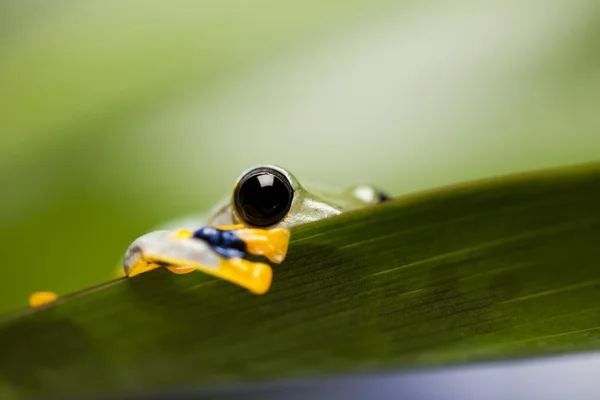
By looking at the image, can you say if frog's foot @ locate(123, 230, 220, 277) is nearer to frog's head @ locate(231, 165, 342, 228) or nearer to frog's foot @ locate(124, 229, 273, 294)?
frog's foot @ locate(124, 229, 273, 294)

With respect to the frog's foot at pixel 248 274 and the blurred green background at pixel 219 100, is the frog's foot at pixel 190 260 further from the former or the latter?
the blurred green background at pixel 219 100

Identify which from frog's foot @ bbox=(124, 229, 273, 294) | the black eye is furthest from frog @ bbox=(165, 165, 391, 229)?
frog's foot @ bbox=(124, 229, 273, 294)

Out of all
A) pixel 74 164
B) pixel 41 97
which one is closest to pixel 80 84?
pixel 41 97

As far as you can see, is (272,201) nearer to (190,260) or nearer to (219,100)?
(190,260)

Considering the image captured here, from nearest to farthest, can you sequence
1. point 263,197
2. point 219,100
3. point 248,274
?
1. point 248,274
2. point 263,197
3. point 219,100

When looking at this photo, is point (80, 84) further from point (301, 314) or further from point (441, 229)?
point (441, 229)

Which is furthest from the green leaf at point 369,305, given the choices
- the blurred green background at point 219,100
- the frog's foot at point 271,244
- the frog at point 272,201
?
the blurred green background at point 219,100

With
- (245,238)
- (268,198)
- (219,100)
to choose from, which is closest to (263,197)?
(268,198)
